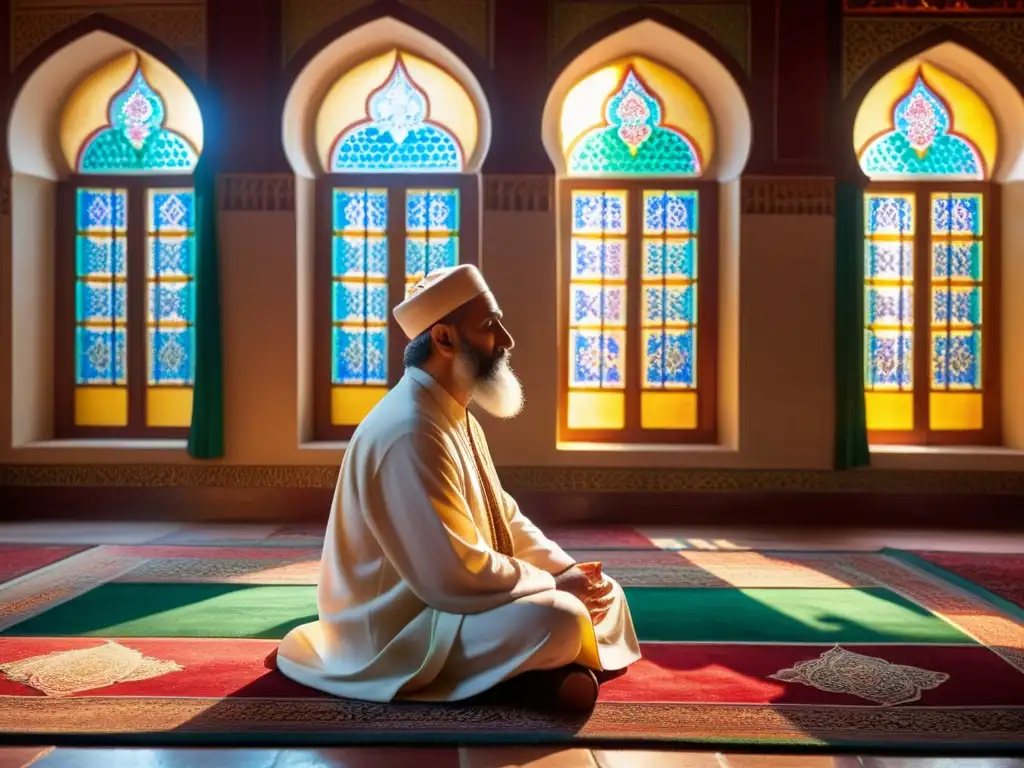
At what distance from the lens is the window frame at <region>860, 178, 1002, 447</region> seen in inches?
265

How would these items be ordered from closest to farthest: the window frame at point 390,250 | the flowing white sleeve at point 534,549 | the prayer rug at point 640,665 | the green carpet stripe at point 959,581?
1. the prayer rug at point 640,665
2. the flowing white sleeve at point 534,549
3. the green carpet stripe at point 959,581
4. the window frame at point 390,250

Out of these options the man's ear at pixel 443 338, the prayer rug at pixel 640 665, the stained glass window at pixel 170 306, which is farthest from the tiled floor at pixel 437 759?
the stained glass window at pixel 170 306

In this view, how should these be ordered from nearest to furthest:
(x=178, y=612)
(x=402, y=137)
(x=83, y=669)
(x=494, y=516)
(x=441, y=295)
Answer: (x=441, y=295)
(x=494, y=516)
(x=83, y=669)
(x=178, y=612)
(x=402, y=137)

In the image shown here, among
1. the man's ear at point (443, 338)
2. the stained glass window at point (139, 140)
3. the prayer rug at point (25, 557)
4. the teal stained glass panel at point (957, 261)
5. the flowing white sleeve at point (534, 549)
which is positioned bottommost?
the prayer rug at point (25, 557)

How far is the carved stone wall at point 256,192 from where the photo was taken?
6363 mm

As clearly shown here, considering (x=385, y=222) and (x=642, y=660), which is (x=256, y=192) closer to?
(x=385, y=222)

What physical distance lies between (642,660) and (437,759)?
3.41ft

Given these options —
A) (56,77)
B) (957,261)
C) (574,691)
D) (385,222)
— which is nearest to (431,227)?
(385,222)

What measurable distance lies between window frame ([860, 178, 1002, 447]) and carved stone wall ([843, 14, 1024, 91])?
79 cm

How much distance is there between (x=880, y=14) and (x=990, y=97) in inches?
38.9

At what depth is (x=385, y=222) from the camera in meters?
6.71

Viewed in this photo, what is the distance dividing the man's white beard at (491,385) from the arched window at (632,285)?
373 cm

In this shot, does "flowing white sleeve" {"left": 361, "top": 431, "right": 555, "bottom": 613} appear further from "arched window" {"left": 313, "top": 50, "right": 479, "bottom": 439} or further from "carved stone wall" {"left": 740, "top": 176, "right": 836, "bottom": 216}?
"carved stone wall" {"left": 740, "top": 176, "right": 836, "bottom": 216}

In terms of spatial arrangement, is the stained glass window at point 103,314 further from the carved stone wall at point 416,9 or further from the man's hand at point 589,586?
the man's hand at point 589,586
